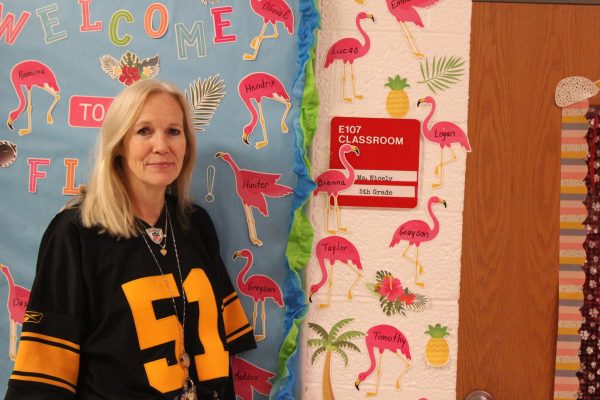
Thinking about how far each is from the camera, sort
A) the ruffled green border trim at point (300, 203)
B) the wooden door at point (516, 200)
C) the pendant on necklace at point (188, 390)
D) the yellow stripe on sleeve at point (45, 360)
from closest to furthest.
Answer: the yellow stripe on sleeve at point (45, 360) < the pendant on necklace at point (188, 390) < the ruffled green border trim at point (300, 203) < the wooden door at point (516, 200)

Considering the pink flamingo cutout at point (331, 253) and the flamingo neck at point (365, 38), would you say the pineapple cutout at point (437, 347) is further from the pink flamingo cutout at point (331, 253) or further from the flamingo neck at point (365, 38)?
the flamingo neck at point (365, 38)

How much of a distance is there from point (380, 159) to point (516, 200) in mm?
478

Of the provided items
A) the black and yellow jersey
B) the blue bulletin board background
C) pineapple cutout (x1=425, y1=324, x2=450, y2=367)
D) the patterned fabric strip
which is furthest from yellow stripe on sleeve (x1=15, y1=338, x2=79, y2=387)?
the patterned fabric strip

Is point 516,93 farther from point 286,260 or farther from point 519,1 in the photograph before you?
point 286,260

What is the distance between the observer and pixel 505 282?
164 centimetres

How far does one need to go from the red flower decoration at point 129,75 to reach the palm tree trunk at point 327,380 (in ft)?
3.43

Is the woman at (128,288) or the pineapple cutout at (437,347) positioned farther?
the pineapple cutout at (437,347)

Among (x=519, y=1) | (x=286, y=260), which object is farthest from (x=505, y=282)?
(x=519, y=1)

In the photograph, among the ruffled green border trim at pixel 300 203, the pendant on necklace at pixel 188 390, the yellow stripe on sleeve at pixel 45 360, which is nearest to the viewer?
the yellow stripe on sleeve at pixel 45 360

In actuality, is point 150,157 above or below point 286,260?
above

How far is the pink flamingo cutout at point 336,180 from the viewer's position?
5.15 ft

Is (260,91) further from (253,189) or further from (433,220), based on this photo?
(433,220)

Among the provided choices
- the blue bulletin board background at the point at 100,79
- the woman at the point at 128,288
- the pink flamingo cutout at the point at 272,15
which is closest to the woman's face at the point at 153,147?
the woman at the point at 128,288

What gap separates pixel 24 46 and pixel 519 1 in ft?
5.08
